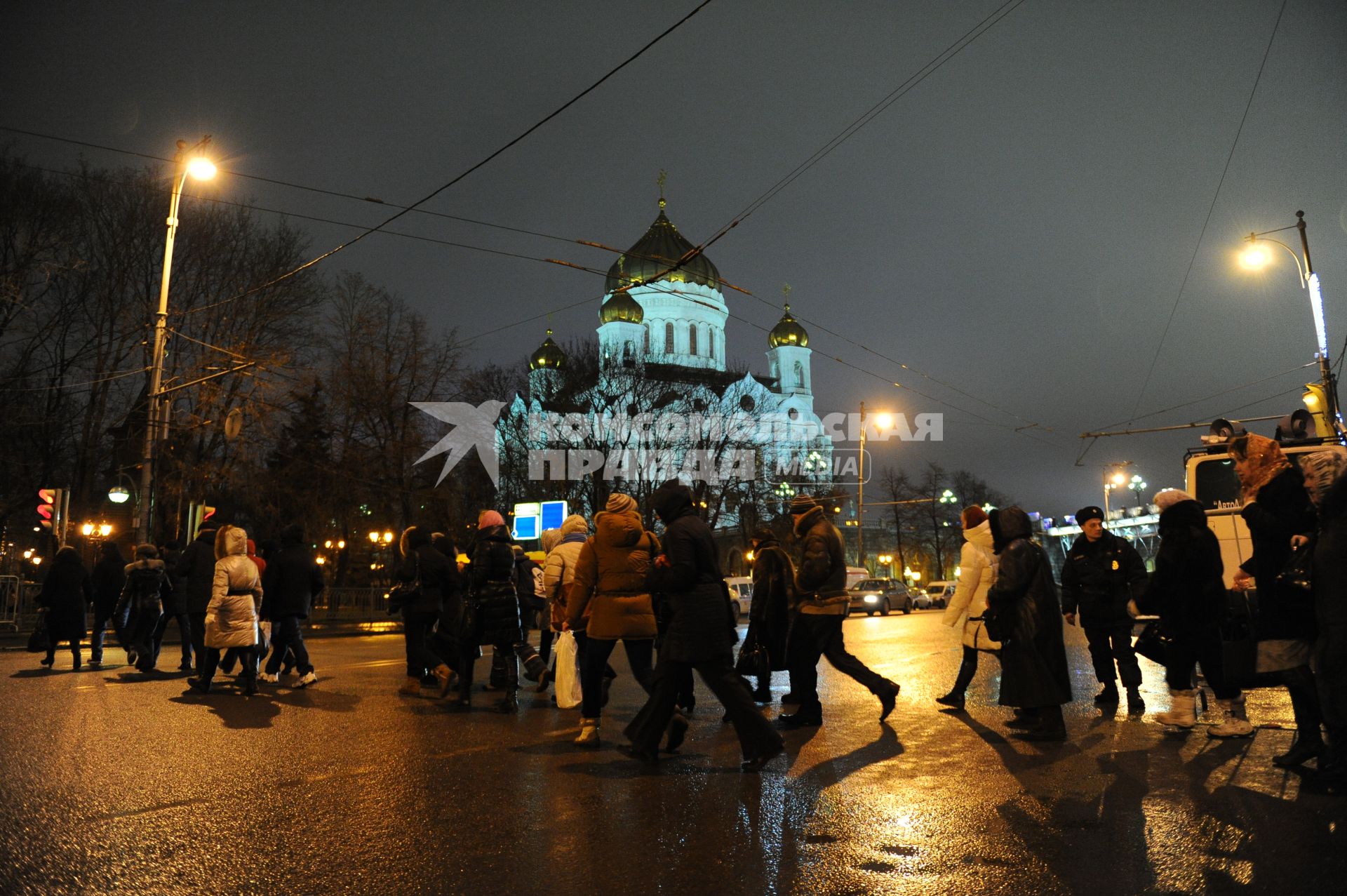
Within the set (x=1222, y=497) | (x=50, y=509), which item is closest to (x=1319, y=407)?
(x=1222, y=497)

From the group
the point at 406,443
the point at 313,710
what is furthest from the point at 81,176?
the point at 313,710

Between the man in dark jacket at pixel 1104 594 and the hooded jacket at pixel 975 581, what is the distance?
1011mm

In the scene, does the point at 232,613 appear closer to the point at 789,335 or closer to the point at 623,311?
the point at 623,311

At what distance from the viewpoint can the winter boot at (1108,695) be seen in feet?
28.7

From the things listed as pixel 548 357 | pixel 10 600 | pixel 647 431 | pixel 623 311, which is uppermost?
pixel 623 311

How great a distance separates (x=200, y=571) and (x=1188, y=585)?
33.3 ft

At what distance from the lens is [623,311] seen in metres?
68.0

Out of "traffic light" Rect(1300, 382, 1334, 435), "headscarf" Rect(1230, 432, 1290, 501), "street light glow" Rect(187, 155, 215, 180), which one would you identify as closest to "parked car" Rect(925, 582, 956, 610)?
"traffic light" Rect(1300, 382, 1334, 435)

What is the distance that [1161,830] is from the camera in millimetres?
4402

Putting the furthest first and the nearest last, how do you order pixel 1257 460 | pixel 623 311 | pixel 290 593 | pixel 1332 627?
pixel 623 311, pixel 290 593, pixel 1257 460, pixel 1332 627

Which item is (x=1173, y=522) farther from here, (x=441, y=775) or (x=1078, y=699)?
(x=441, y=775)

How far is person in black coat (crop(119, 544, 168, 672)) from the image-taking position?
38.1ft

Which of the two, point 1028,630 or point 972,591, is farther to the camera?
point 972,591

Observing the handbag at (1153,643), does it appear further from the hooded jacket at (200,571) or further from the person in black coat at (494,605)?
the hooded jacket at (200,571)
